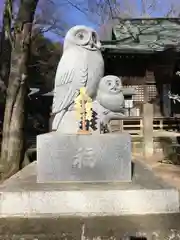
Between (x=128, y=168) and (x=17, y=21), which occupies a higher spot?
(x=17, y=21)

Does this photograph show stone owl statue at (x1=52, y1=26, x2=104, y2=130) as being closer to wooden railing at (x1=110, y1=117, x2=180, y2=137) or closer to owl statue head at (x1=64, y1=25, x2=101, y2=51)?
owl statue head at (x1=64, y1=25, x2=101, y2=51)

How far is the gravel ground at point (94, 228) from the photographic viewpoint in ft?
9.52

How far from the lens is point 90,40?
415 centimetres

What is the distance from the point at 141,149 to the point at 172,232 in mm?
9569

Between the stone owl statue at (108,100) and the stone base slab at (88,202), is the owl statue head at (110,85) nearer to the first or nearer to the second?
the stone owl statue at (108,100)

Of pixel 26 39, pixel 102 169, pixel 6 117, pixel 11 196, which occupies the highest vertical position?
pixel 26 39

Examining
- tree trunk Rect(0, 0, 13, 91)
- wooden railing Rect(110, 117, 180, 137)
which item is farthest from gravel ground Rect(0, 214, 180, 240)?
wooden railing Rect(110, 117, 180, 137)

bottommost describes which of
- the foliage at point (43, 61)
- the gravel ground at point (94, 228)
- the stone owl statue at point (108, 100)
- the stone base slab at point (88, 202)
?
the gravel ground at point (94, 228)

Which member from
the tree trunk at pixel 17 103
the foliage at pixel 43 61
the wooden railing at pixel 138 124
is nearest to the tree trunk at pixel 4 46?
the tree trunk at pixel 17 103

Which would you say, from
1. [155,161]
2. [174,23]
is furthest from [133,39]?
[155,161]

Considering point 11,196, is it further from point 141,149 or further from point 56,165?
point 141,149

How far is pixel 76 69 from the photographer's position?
3992mm

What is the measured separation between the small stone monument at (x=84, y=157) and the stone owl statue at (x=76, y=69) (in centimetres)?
61

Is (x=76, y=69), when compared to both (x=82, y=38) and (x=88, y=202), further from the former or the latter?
(x=88, y=202)
